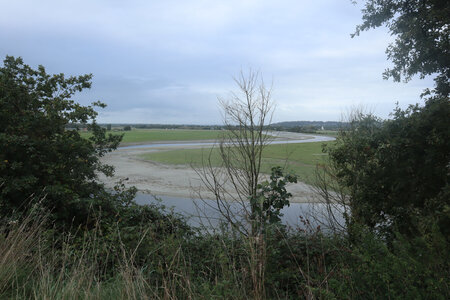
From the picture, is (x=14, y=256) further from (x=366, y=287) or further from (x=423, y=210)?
(x=423, y=210)

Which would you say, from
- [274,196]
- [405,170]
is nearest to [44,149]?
[274,196]

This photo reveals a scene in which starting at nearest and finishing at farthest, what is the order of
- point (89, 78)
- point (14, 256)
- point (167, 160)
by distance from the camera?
point (14, 256), point (89, 78), point (167, 160)

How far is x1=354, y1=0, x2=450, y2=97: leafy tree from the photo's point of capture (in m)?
8.95

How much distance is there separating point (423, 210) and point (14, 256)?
6.23 meters

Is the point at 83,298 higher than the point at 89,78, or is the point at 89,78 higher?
the point at 89,78

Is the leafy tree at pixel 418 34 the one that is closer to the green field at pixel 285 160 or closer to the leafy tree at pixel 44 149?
the green field at pixel 285 160

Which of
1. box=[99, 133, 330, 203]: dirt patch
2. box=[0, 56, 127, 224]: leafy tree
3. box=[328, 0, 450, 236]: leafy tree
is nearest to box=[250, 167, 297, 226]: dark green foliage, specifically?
box=[328, 0, 450, 236]: leafy tree

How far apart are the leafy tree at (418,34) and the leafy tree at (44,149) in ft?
33.0

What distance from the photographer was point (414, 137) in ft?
18.9

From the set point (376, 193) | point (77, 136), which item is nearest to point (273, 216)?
point (376, 193)

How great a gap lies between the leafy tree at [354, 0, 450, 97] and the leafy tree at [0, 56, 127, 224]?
33.0 ft

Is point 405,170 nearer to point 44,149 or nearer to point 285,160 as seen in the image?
point 44,149

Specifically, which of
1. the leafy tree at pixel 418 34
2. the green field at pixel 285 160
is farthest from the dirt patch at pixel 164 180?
the leafy tree at pixel 418 34

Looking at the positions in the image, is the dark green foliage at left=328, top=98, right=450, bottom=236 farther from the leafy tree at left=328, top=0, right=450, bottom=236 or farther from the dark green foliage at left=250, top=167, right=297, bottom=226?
the dark green foliage at left=250, top=167, right=297, bottom=226
